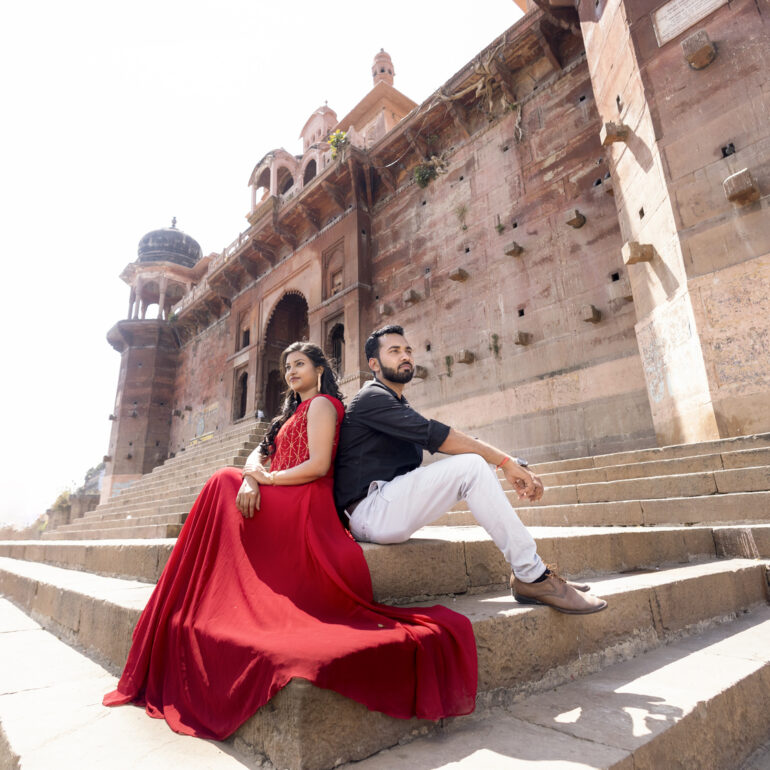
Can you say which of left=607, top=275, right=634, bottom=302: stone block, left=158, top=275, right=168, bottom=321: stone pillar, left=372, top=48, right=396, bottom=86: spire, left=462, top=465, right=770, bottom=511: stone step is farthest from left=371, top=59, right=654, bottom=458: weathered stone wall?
left=158, top=275, right=168, bottom=321: stone pillar

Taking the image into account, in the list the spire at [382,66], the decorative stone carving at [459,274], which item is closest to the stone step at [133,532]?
the decorative stone carving at [459,274]

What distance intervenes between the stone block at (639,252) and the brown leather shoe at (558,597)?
562 cm

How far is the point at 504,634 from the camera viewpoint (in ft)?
5.59

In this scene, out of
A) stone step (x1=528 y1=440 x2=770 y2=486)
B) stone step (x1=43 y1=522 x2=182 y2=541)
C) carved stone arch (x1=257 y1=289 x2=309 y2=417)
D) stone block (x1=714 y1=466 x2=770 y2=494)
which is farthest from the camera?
carved stone arch (x1=257 y1=289 x2=309 y2=417)

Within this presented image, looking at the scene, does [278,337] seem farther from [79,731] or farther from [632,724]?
[632,724]

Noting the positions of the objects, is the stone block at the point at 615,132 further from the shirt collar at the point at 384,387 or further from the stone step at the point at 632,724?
the stone step at the point at 632,724

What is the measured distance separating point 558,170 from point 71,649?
10.0 m

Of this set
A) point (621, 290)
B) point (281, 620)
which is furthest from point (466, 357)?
point (281, 620)

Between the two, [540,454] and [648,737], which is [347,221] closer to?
[540,454]

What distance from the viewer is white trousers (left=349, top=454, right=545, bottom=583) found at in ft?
6.27

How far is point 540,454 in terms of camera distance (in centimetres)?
834

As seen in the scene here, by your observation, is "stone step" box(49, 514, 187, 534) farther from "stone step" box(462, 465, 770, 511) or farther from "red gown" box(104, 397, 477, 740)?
"red gown" box(104, 397, 477, 740)

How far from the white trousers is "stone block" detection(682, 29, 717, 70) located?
22.0 feet

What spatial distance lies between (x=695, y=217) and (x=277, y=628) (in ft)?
20.7
